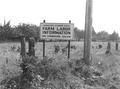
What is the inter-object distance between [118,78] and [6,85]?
452 centimetres

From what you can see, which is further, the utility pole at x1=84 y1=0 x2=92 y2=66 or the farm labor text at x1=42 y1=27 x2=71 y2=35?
the utility pole at x1=84 y1=0 x2=92 y2=66

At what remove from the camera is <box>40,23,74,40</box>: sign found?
26.3 ft

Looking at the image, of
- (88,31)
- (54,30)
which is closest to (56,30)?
(54,30)

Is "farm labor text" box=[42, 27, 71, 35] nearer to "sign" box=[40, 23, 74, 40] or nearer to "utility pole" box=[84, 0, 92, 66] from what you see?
"sign" box=[40, 23, 74, 40]

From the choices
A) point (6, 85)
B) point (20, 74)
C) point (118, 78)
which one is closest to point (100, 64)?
point (118, 78)

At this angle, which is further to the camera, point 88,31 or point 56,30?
point 88,31

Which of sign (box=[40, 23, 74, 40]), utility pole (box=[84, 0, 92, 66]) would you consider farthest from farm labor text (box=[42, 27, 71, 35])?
utility pole (box=[84, 0, 92, 66])

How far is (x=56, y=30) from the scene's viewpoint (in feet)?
26.4

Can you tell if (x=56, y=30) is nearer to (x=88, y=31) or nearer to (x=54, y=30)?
(x=54, y=30)

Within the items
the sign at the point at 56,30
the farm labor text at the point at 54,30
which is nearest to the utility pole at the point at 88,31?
the sign at the point at 56,30

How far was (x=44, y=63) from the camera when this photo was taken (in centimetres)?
634

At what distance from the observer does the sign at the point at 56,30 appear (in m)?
8.03

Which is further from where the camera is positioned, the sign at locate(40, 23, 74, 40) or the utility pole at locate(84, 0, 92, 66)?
the utility pole at locate(84, 0, 92, 66)

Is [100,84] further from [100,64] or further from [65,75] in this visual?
[100,64]
